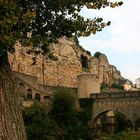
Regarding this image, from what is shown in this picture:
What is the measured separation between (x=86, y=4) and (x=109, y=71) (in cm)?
6868

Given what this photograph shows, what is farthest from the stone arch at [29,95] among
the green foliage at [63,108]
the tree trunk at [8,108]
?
the tree trunk at [8,108]

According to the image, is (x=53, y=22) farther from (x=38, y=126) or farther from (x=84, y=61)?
(x=84, y=61)

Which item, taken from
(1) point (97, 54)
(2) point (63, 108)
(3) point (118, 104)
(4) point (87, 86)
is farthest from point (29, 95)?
(1) point (97, 54)

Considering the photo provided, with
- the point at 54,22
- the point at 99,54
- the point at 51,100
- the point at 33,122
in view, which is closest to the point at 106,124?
the point at 51,100

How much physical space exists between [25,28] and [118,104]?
3951cm

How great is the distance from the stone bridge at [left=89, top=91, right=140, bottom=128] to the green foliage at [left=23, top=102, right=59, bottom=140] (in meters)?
8.00

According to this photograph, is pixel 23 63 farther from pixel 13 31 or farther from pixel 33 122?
pixel 13 31

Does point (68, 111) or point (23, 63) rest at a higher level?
point (23, 63)

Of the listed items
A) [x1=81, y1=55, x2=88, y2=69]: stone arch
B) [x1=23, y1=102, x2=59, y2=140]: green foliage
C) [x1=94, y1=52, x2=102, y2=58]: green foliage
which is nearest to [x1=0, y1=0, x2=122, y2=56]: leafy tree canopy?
[x1=23, y1=102, x2=59, y2=140]: green foliage

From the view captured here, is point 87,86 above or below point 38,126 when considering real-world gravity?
above

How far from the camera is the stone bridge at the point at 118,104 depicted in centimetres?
4837

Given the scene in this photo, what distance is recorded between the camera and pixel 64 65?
222 ft

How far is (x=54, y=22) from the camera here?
1116 centimetres

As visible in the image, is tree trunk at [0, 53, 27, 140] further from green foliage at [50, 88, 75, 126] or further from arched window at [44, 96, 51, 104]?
arched window at [44, 96, 51, 104]
